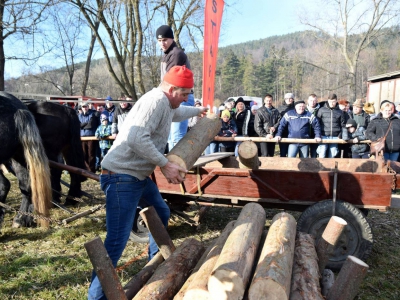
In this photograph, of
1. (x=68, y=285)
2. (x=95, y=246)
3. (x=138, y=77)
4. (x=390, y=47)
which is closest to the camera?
(x=95, y=246)

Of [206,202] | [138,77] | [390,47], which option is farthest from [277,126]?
[390,47]

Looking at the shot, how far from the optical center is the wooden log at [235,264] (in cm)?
172

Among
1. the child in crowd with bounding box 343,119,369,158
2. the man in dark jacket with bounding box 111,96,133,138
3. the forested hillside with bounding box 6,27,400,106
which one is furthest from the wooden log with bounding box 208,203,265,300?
the forested hillside with bounding box 6,27,400,106

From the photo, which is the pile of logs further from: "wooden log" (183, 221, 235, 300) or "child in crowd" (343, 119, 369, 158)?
"child in crowd" (343, 119, 369, 158)

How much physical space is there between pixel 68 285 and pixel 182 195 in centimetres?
161

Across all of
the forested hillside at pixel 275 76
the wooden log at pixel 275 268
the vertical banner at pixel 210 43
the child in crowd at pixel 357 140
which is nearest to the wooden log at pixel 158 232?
the wooden log at pixel 275 268

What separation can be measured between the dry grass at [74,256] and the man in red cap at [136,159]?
1102 millimetres

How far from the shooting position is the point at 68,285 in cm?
328

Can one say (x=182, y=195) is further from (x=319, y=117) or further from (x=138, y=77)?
(x=138, y=77)

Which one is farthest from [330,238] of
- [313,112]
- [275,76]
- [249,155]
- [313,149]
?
[275,76]

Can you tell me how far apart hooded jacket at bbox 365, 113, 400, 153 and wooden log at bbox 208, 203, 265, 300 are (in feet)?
17.0

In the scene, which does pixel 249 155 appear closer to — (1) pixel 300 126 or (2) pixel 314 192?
(2) pixel 314 192

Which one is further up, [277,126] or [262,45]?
→ [262,45]

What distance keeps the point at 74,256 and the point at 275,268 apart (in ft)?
9.37
